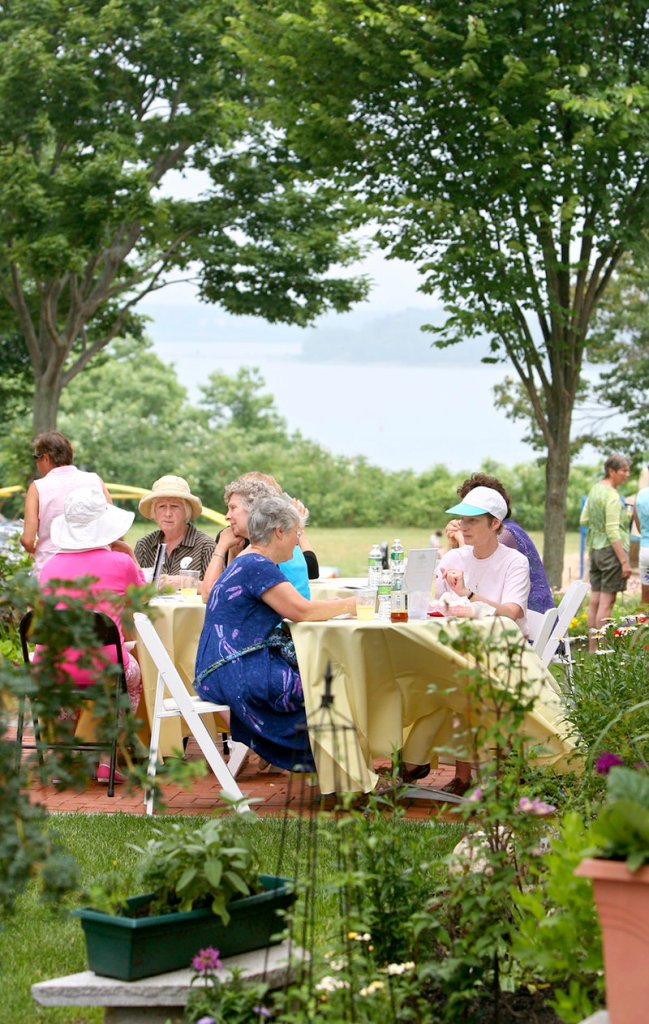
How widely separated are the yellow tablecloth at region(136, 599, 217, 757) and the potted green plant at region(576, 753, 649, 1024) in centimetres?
433

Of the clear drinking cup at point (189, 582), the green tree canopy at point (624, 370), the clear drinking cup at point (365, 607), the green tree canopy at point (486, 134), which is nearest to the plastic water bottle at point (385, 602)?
the clear drinking cup at point (365, 607)

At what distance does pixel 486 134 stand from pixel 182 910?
10.6 metres

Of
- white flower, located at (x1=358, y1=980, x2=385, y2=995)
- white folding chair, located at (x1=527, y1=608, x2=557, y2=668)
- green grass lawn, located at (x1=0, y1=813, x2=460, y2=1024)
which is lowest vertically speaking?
green grass lawn, located at (x1=0, y1=813, x2=460, y2=1024)

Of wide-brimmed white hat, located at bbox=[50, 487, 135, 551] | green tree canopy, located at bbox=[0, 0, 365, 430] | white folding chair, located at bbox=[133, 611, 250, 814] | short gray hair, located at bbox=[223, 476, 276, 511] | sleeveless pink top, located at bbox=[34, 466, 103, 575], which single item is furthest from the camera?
green tree canopy, located at bbox=[0, 0, 365, 430]

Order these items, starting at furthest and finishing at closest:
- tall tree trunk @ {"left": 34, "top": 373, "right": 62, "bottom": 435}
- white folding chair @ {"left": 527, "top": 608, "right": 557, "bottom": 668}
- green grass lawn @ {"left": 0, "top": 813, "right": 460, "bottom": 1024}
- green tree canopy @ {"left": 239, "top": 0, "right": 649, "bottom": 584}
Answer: tall tree trunk @ {"left": 34, "top": 373, "right": 62, "bottom": 435} → green tree canopy @ {"left": 239, "top": 0, "right": 649, "bottom": 584} → white folding chair @ {"left": 527, "top": 608, "right": 557, "bottom": 668} → green grass lawn @ {"left": 0, "top": 813, "right": 460, "bottom": 1024}

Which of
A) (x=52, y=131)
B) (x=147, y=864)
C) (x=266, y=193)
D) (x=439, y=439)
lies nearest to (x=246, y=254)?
(x=266, y=193)

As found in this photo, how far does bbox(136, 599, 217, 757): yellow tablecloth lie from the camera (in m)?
6.62

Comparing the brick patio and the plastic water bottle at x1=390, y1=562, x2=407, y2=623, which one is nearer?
the plastic water bottle at x1=390, y1=562, x2=407, y2=623

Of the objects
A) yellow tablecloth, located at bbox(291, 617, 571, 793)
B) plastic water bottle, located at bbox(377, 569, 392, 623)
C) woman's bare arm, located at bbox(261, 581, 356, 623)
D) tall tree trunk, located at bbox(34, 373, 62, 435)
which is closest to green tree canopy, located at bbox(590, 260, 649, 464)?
tall tree trunk, located at bbox(34, 373, 62, 435)

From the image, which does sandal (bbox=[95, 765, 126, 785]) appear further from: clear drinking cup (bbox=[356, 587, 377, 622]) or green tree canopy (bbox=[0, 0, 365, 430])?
green tree canopy (bbox=[0, 0, 365, 430])

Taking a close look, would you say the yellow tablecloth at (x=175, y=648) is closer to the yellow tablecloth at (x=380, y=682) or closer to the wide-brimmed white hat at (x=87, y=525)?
the wide-brimmed white hat at (x=87, y=525)

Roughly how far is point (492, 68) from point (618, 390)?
18263 millimetres

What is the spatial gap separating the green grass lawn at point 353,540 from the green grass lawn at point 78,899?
20.3 metres

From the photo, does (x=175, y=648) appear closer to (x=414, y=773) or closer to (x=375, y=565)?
(x=375, y=565)
